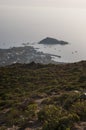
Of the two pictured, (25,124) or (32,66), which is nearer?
(25,124)

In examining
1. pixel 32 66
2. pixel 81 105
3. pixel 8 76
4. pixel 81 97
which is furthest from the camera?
pixel 32 66

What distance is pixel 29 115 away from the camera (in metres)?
14.1

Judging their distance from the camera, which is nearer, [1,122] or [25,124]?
[25,124]

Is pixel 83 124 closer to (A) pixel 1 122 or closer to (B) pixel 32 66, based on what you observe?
(A) pixel 1 122

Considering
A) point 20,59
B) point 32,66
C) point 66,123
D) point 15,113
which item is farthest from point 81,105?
point 20,59

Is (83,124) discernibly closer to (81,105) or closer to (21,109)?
(81,105)

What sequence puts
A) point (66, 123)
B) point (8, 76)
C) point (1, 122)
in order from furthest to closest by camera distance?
point (8, 76) → point (1, 122) → point (66, 123)

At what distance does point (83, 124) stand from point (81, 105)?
5.48ft

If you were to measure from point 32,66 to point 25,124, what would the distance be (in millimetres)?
49538

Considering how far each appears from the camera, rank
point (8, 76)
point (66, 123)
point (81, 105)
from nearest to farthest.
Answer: point (66, 123) < point (81, 105) < point (8, 76)

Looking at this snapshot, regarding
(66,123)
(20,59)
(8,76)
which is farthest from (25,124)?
(20,59)

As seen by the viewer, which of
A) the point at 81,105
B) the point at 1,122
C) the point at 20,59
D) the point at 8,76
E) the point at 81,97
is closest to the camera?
the point at 81,105

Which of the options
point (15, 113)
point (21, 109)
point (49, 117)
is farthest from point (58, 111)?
point (21, 109)

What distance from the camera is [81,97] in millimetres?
15484
